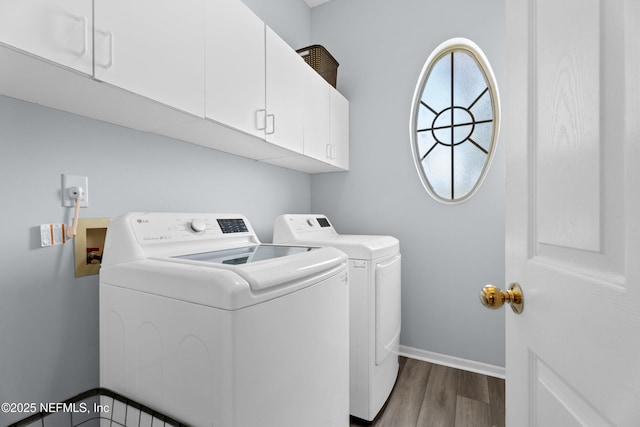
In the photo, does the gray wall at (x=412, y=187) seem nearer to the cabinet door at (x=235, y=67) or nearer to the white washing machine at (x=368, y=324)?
the white washing machine at (x=368, y=324)

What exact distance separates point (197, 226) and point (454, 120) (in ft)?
6.83

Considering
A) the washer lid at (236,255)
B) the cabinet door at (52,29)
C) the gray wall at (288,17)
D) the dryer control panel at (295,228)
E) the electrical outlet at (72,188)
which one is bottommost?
the washer lid at (236,255)

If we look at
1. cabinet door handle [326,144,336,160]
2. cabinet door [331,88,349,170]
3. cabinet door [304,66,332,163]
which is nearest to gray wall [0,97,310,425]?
cabinet door [304,66,332,163]

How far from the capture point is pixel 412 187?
2.40 metres

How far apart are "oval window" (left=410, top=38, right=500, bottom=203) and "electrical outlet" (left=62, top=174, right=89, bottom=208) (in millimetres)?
2144

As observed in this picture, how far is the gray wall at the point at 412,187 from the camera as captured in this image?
2145mm

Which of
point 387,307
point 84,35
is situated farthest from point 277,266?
point 387,307

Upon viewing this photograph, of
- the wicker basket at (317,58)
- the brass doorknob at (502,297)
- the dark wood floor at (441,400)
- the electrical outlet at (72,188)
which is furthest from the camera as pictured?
the wicker basket at (317,58)

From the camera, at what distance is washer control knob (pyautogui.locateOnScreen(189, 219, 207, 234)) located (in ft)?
4.28

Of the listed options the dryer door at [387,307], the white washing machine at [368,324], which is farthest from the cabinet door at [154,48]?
the dryer door at [387,307]

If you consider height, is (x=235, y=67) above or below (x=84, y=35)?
above

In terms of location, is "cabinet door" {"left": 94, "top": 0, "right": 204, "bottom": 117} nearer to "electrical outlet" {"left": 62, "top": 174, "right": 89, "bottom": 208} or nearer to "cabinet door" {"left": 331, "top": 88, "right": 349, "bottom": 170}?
"electrical outlet" {"left": 62, "top": 174, "right": 89, "bottom": 208}

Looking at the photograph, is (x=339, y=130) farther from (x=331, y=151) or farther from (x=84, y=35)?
(x=84, y=35)

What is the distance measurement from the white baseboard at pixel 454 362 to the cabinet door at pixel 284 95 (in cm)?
185
